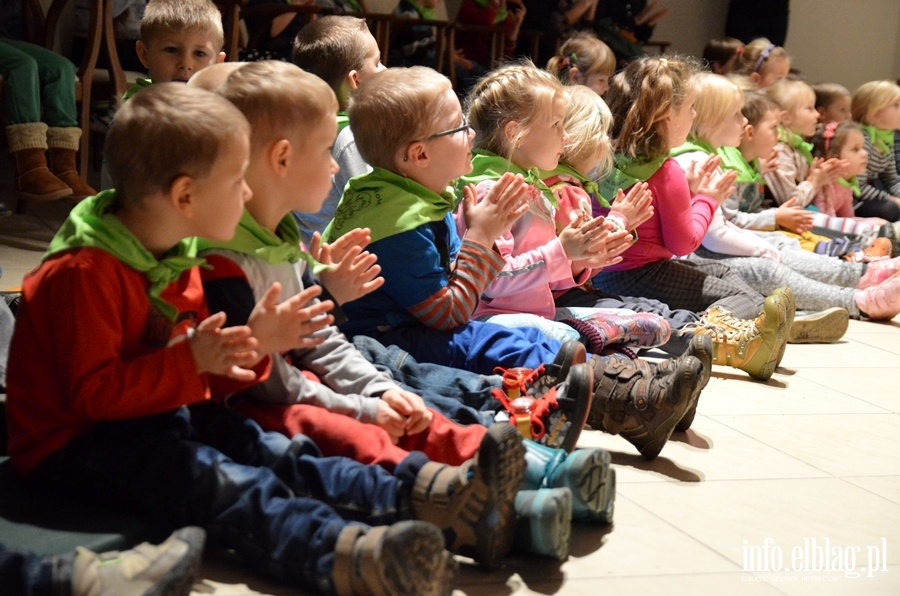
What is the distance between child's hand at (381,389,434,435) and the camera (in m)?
1.79

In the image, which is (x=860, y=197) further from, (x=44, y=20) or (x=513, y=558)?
(x=513, y=558)

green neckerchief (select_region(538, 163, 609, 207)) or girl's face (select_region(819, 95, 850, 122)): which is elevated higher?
green neckerchief (select_region(538, 163, 609, 207))

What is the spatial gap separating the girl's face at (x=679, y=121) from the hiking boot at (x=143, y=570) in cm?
237

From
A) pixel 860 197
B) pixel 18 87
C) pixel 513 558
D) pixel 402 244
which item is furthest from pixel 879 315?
pixel 18 87

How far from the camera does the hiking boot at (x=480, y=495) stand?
155 centimetres

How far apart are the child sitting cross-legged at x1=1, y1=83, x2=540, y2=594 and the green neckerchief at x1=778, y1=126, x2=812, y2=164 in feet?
12.5

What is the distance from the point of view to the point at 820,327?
3.56m

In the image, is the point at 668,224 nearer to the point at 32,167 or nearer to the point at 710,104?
the point at 710,104

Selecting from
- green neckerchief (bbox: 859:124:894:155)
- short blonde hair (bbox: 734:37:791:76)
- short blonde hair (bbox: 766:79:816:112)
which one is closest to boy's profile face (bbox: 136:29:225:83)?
short blonde hair (bbox: 766:79:816:112)

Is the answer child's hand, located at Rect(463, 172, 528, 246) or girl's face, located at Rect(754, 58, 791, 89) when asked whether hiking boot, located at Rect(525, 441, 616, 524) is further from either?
girl's face, located at Rect(754, 58, 791, 89)

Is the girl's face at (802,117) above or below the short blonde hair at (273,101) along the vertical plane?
below

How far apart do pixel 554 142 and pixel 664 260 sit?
900 millimetres

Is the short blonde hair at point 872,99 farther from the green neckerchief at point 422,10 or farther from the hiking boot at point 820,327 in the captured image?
the hiking boot at point 820,327

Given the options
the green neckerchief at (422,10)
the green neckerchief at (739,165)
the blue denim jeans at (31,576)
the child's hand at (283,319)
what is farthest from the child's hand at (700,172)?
the green neckerchief at (422,10)
